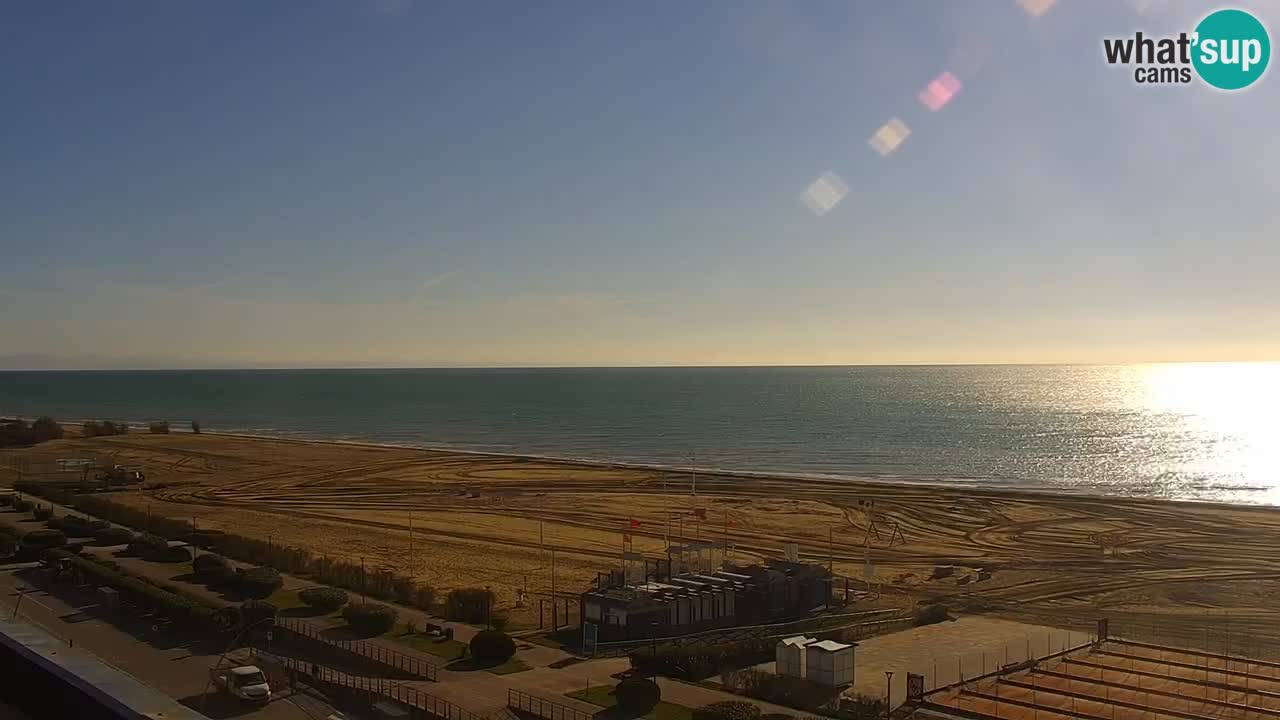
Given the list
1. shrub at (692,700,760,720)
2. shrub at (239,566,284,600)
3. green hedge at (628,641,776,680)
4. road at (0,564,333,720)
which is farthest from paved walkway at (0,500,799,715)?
shrub at (239,566,284,600)

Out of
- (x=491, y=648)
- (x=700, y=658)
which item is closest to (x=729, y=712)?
(x=700, y=658)

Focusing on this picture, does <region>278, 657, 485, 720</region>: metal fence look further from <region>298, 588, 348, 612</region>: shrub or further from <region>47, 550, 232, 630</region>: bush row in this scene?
<region>298, 588, 348, 612</region>: shrub

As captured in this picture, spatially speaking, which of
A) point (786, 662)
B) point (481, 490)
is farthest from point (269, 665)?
point (481, 490)

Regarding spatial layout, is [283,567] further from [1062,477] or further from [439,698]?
[1062,477]

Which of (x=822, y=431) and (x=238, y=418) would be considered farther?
(x=238, y=418)

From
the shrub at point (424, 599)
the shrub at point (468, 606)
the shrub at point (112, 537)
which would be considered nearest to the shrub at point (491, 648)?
the shrub at point (468, 606)
